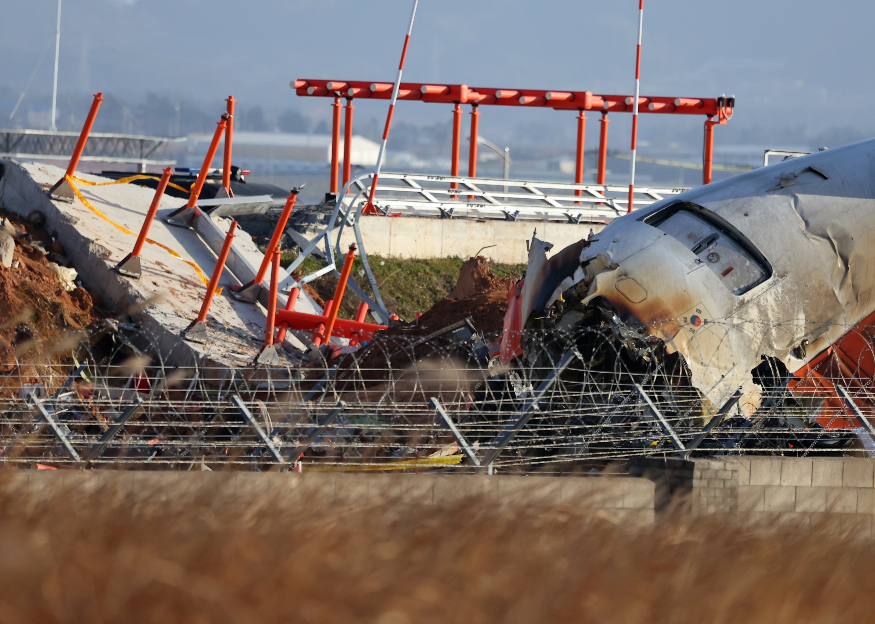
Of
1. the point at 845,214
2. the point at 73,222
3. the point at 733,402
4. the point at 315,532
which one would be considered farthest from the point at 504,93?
the point at 315,532

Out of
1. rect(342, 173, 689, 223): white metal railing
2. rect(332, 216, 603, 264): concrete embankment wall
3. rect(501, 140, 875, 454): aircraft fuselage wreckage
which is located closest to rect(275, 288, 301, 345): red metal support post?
rect(332, 216, 603, 264): concrete embankment wall

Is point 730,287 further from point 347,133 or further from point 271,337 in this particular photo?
Result: point 347,133

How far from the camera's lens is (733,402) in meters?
6.95

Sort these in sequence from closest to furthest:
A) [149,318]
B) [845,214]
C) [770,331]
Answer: [770,331] < [845,214] < [149,318]

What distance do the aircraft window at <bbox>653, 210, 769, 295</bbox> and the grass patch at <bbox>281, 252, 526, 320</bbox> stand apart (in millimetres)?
9208

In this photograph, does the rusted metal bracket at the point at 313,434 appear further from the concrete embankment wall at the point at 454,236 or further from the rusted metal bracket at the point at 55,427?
the concrete embankment wall at the point at 454,236

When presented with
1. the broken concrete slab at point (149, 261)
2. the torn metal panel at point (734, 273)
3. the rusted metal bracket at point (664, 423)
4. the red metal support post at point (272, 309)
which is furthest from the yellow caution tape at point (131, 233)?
the rusted metal bracket at point (664, 423)

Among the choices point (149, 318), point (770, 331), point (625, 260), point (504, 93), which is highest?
point (504, 93)

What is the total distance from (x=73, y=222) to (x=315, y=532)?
14.1 metres

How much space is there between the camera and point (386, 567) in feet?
8.83

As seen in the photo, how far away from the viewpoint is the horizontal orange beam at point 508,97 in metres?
23.5

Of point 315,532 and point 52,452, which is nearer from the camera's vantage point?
point 315,532

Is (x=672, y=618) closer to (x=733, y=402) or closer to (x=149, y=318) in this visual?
(x=733, y=402)

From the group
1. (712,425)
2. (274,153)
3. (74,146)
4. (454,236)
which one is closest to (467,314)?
(712,425)
